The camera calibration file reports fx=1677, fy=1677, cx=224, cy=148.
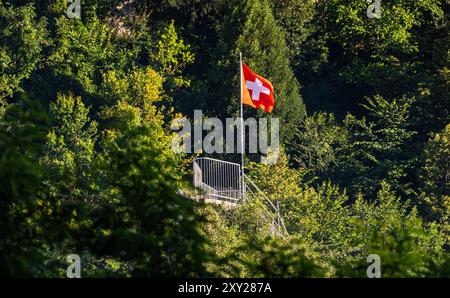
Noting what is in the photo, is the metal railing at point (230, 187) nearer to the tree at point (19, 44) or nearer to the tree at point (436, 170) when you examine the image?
the tree at point (436, 170)

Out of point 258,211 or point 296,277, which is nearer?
point 296,277

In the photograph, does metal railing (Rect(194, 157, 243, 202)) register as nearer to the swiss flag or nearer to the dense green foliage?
the dense green foliage

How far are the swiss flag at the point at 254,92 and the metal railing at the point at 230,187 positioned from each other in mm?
2316

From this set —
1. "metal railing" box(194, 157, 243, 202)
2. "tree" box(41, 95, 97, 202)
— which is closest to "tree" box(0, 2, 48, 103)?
"tree" box(41, 95, 97, 202)

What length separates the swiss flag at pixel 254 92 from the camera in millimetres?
53156

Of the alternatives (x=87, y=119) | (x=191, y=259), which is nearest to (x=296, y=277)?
(x=191, y=259)

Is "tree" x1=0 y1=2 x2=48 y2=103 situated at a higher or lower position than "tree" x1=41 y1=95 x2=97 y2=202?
higher

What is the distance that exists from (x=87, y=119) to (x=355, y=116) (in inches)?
492

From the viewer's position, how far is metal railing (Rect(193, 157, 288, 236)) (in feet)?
155

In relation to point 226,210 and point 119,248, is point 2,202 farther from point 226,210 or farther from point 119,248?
point 226,210

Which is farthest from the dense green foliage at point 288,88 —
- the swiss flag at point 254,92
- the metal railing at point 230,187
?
the swiss flag at point 254,92

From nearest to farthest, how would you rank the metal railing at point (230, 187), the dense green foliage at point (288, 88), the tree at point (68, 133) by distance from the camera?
the metal railing at point (230, 187) < the tree at point (68, 133) < the dense green foliage at point (288, 88)

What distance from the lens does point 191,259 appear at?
22.5m

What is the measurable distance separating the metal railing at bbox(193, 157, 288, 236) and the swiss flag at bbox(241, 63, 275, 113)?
7.60ft
